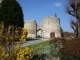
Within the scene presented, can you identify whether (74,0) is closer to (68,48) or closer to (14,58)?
(68,48)

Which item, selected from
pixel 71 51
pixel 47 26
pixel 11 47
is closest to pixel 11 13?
pixel 71 51

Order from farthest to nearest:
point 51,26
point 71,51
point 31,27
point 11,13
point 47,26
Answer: point 47,26 → point 51,26 → point 31,27 → point 11,13 → point 71,51

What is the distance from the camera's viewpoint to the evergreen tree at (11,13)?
91.6 feet

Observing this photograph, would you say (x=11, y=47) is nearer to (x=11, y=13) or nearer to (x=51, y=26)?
(x=11, y=13)

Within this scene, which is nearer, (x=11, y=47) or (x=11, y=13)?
(x=11, y=47)

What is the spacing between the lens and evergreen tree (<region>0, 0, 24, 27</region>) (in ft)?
91.6

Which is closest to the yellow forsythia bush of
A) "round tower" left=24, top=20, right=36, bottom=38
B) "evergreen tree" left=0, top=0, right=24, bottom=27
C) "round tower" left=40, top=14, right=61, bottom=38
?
"evergreen tree" left=0, top=0, right=24, bottom=27

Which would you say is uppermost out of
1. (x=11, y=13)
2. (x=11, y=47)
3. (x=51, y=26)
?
(x=11, y=13)

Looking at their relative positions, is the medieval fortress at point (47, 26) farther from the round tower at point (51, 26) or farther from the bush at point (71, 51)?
the bush at point (71, 51)

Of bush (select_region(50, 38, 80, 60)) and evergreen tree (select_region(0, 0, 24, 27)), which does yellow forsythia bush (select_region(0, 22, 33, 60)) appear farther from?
evergreen tree (select_region(0, 0, 24, 27))

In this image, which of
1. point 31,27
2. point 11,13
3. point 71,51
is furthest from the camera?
point 31,27

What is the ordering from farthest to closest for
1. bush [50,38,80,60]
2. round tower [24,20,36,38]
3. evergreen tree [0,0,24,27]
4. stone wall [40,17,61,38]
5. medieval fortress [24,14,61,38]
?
1. stone wall [40,17,61,38]
2. medieval fortress [24,14,61,38]
3. round tower [24,20,36,38]
4. evergreen tree [0,0,24,27]
5. bush [50,38,80,60]

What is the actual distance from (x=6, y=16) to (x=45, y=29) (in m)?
27.9

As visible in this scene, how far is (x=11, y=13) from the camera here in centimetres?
2839
